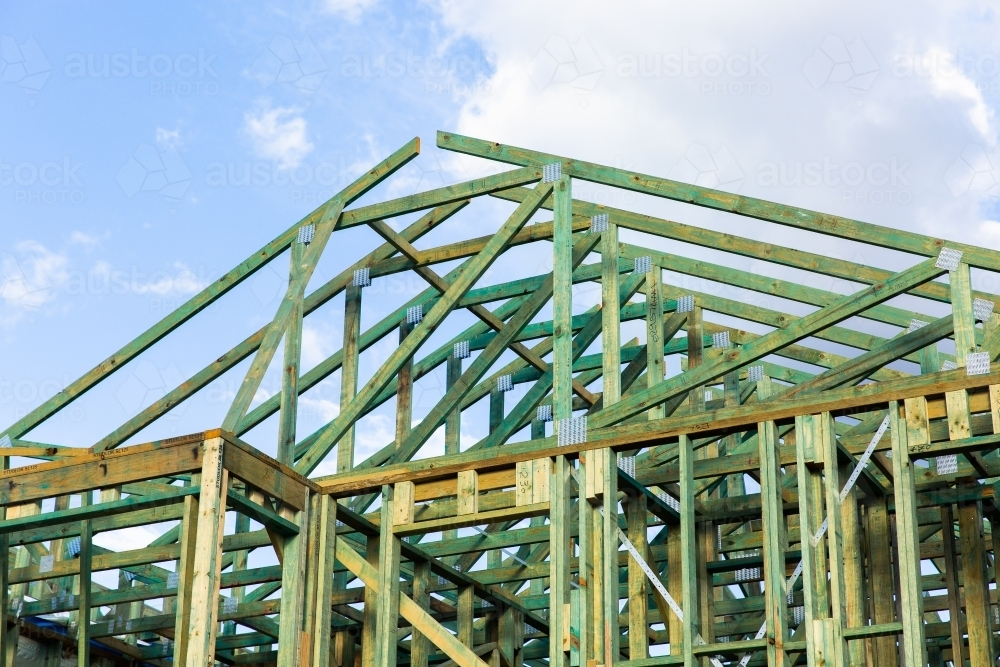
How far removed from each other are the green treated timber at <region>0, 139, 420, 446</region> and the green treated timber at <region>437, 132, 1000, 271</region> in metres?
1.22

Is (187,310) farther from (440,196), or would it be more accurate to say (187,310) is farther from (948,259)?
(948,259)

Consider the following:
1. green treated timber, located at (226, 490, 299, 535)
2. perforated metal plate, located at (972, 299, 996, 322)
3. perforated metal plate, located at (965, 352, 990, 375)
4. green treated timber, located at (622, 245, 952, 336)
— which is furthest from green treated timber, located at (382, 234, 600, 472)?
perforated metal plate, located at (965, 352, 990, 375)

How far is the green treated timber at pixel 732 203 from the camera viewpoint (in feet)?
49.5

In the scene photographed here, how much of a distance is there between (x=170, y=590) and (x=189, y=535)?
17.1ft

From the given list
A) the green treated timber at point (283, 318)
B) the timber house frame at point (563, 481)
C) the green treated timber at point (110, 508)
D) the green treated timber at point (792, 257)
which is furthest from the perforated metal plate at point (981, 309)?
the green treated timber at point (110, 508)

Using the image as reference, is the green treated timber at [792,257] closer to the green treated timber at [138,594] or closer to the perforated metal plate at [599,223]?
the perforated metal plate at [599,223]

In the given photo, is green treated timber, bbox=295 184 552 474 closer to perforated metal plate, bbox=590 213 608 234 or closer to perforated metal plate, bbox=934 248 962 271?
perforated metal plate, bbox=590 213 608 234

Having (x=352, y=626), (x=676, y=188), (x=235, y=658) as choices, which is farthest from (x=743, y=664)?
(x=235, y=658)

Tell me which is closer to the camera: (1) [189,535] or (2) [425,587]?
(1) [189,535]

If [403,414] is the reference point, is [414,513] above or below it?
below

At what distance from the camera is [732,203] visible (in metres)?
16.3

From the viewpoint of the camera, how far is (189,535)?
45.4ft

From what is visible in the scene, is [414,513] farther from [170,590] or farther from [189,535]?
[170,590]

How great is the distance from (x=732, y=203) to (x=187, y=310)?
6.77 meters
